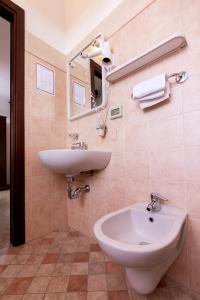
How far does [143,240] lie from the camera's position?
94 centimetres

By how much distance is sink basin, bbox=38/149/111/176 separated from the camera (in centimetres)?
111

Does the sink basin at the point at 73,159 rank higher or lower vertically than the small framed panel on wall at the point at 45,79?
lower

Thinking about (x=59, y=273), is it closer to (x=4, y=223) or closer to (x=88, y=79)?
(x=4, y=223)

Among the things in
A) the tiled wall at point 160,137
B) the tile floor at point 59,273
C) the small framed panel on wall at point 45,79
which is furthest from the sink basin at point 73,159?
the small framed panel on wall at point 45,79

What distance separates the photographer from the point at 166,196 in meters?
0.98

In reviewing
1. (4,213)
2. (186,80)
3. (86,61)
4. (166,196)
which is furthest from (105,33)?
(4,213)

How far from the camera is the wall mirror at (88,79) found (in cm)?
136

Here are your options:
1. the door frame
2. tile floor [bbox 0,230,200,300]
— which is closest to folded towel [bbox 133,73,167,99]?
the door frame

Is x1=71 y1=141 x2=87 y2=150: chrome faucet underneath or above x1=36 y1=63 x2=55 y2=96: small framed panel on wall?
underneath

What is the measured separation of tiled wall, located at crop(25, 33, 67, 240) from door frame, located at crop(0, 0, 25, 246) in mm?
53

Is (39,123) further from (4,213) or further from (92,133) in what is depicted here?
(4,213)

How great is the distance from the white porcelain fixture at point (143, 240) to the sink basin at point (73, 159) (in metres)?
0.41

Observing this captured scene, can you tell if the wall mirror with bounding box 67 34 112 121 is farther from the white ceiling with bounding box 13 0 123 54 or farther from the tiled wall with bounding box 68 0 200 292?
the white ceiling with bounding box 13 0 123 54

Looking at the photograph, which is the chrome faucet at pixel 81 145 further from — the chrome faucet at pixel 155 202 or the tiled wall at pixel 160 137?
the chrome faucet at pixel 155 202
